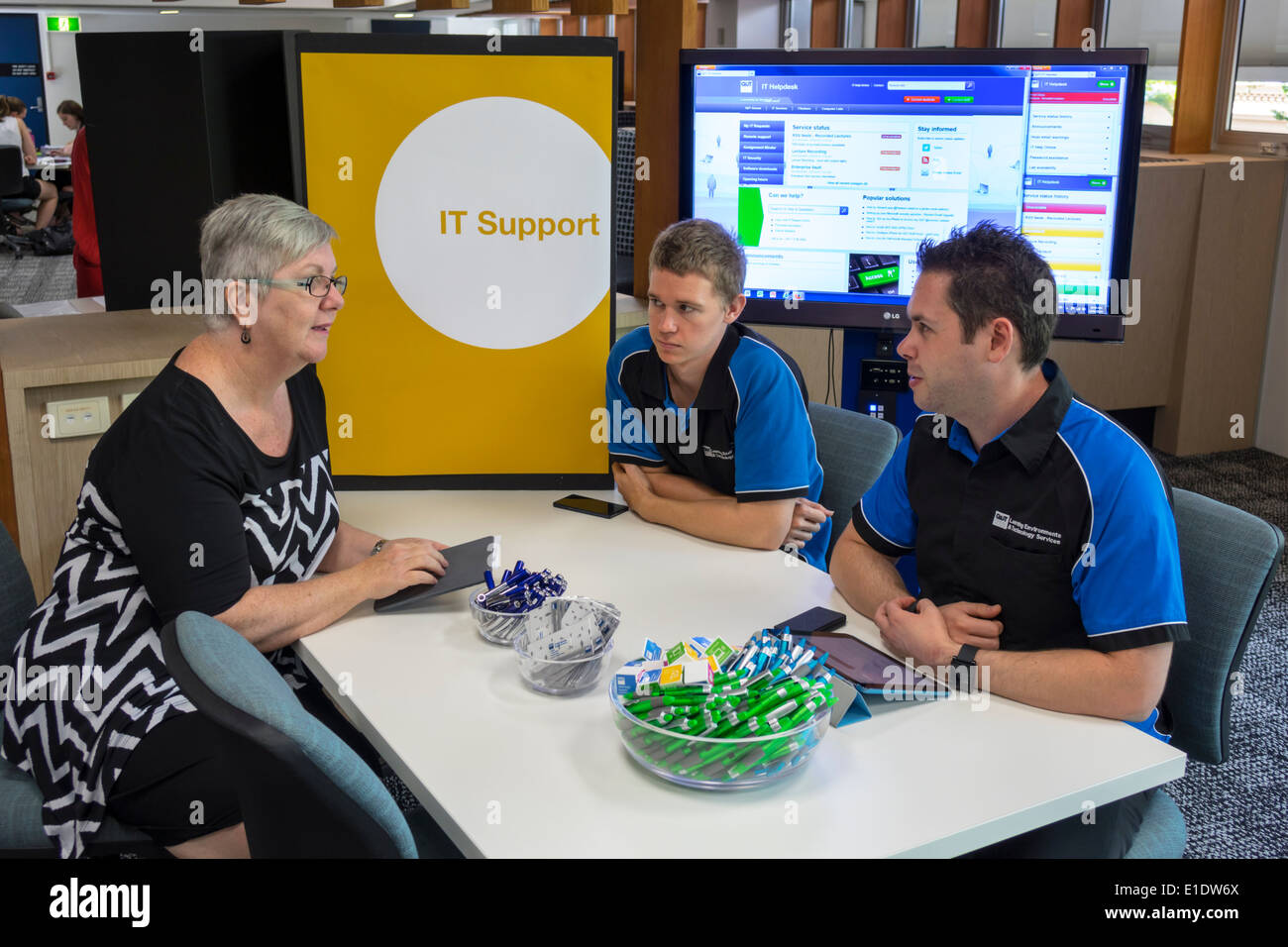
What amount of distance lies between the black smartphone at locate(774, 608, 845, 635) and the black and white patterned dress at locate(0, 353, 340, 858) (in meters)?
0.91

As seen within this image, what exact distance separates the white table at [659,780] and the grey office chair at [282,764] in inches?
6.4

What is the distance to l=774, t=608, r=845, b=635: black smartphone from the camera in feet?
6.02

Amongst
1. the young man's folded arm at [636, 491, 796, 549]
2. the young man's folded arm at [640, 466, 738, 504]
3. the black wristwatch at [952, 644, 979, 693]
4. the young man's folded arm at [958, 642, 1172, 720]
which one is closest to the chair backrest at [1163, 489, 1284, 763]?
the young man's folded arm at [958, 642, 1172, 720]

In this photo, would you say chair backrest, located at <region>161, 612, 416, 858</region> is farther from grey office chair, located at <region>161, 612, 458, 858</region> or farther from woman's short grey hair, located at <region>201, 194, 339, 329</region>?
woman's short grey hair, located at <region>201, 194, 339, 329</region>

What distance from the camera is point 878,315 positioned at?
2865 mm

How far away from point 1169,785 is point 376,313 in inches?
91.7

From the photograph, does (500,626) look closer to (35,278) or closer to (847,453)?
(847,453)

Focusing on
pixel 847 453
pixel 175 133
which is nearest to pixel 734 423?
pixel 847 453

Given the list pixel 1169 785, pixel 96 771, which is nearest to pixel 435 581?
pixel 96 771

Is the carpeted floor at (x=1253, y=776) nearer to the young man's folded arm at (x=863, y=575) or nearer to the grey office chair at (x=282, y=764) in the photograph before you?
the young man's folded arm at (x=863, y=575)

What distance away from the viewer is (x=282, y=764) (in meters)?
1.14

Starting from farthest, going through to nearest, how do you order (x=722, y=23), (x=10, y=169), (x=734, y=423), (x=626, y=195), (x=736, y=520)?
(x=722, y=23), (x=10, y=169), (x=626, y=195), (x=734, y=423), (x=736, y=520)

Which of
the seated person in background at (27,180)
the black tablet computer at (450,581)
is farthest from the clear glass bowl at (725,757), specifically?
the seated person in background at (27,180)
